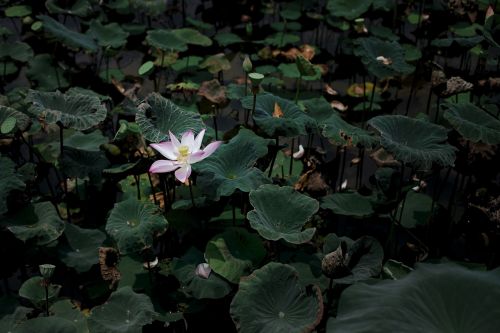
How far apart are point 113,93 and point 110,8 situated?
840mm

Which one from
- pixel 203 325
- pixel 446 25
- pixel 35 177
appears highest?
pixel 446 25

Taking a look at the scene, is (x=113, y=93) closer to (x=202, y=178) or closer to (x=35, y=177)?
(x=35, y=177)

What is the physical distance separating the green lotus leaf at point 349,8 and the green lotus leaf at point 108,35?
47.3 inches

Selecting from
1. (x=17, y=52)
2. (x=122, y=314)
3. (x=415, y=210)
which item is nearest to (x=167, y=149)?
(x=122, y=314)

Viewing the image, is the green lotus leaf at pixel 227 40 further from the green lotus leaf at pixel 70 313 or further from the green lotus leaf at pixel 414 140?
the green lotus leaf at pixel 70 313

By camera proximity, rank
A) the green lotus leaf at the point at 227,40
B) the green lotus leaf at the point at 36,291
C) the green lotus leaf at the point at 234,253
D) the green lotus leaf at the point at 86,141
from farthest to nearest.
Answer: the green lotus leaf at the point at 227,40, the green lotus leaf at the point at 86,141, the green lotus leaf at the point at 36,291, the green lotus leaf at the point at 234,253

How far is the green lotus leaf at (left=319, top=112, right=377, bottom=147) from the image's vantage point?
6.84 feet

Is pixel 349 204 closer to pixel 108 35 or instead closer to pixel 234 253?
pixel 234 253

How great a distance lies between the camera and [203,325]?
199 cm

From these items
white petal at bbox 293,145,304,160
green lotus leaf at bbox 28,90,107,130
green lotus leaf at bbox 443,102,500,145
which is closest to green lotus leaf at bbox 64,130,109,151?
green lotus leaf at bbox 28,90,107,130

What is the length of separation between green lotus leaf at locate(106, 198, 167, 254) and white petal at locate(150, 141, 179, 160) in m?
0.26

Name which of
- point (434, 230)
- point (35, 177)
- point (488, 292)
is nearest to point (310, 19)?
point (434, 230)

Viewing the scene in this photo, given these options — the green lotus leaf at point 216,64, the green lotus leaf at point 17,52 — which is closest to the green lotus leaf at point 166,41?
the green lotus leaf at point 216,64

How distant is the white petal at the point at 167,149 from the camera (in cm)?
169
